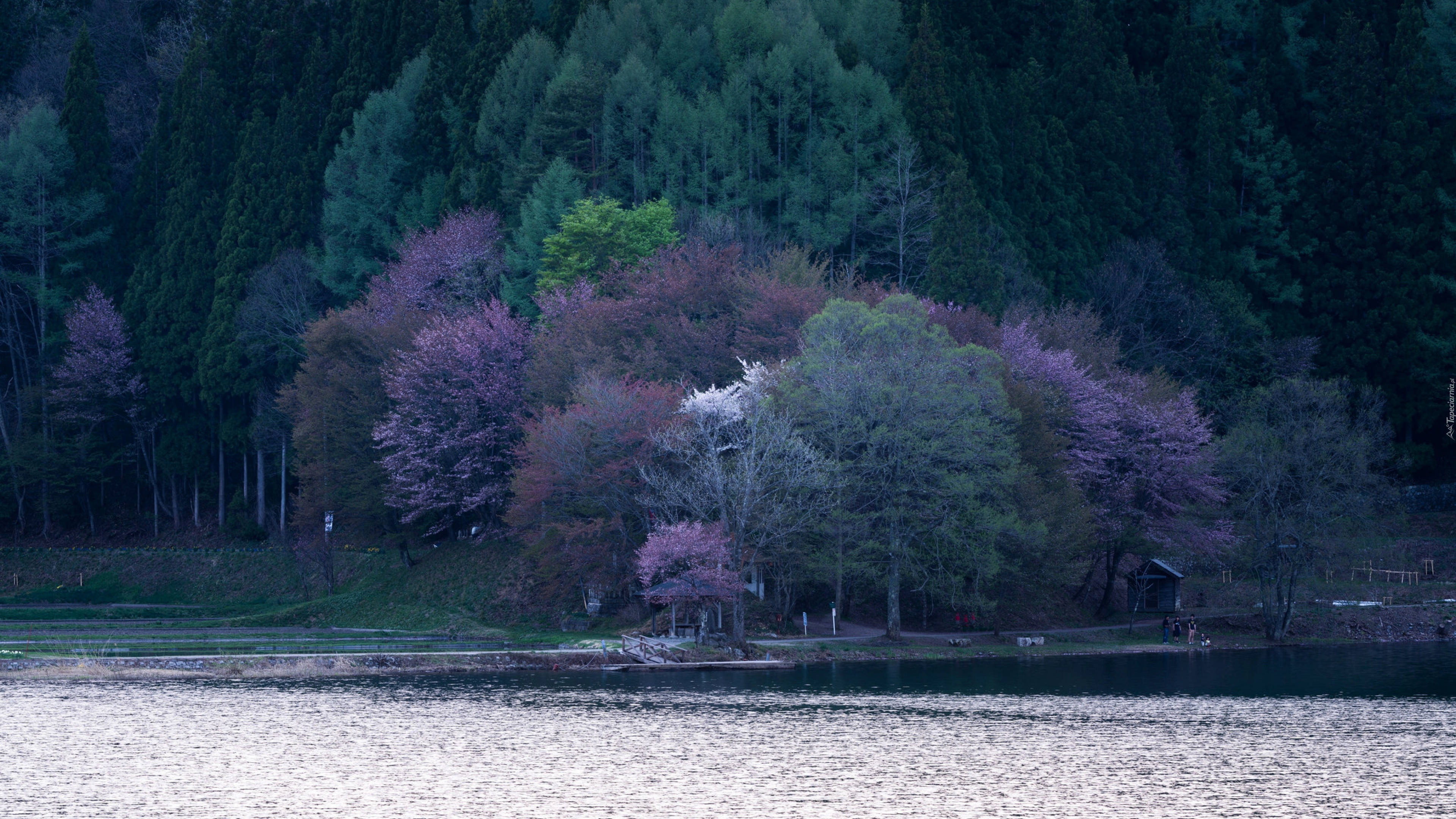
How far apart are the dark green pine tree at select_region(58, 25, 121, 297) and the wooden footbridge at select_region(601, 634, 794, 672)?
62.4 metres

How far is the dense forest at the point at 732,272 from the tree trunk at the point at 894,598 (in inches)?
12.8

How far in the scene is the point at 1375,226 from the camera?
312 feet

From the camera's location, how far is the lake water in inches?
1151

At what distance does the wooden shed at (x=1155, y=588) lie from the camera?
68000 millimetres

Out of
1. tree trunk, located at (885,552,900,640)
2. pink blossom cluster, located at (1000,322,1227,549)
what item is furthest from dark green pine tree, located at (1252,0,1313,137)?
tree trunk, located at (885,552,900,640)

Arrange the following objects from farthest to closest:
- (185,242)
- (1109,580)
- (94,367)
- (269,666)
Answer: (185,242) < (94,367) < (1109,580) < (269,666)

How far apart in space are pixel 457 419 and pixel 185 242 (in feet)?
119

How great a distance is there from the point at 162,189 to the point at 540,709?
7409 centimetres

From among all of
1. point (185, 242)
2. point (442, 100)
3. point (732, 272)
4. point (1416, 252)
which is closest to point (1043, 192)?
point (1416, 252)

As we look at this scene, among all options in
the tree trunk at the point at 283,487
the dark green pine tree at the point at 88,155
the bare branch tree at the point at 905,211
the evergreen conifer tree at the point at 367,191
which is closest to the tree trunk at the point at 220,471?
the tree trunk at the point at 283,487

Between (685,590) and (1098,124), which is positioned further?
(1098,124)

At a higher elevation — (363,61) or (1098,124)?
(363,61)

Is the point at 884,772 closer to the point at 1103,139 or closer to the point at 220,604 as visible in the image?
the point at 220,604

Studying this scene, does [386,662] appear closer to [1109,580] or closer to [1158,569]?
[1109,580]
